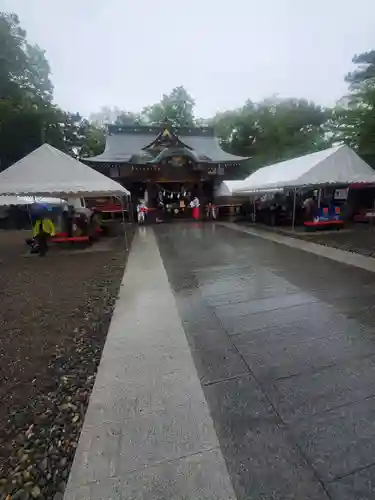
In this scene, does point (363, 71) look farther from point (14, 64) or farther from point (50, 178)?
point (14, 64)

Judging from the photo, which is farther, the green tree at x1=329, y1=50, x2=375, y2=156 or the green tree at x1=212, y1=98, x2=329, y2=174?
A: the green tree at x1=212, y1=98, x2=329, y2=174

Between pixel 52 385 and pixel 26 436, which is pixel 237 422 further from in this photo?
pixel 52 385

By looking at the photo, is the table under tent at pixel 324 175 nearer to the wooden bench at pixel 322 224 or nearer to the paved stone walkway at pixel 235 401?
the wooden bench at pixel 322 224

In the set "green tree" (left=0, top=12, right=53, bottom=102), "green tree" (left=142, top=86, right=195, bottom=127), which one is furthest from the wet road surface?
"green tree" (left=142, top=86, right=195, bottom=127)

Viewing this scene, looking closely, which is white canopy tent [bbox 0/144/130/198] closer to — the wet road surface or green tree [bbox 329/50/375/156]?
the wet road surface

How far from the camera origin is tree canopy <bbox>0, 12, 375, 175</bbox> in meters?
14.3

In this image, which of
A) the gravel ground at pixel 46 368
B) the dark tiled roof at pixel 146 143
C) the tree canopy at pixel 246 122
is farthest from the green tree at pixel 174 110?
the gravel ground at pixel 46 368

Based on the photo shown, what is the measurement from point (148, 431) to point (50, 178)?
792cm

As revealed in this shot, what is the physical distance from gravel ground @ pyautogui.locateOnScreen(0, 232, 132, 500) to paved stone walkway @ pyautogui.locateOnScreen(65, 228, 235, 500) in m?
0.16

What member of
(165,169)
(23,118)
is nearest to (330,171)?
(165,169)

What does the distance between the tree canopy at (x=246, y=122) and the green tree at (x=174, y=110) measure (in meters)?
6.00

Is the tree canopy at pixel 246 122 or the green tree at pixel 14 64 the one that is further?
the green tree at pixel 14 64

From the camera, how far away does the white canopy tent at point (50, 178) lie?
7660mm

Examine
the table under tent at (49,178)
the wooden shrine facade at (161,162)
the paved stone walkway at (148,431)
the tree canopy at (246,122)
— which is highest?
the tree canopy at (246,122)
